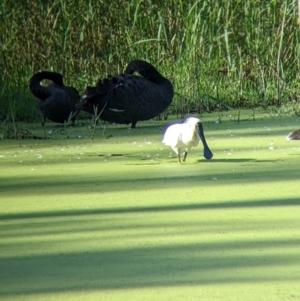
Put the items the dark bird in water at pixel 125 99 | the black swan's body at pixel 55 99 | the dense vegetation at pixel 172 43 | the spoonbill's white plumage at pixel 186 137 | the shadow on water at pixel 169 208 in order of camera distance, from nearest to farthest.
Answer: the shadow on water at pixel 169 208 < the spoonbill's white plumage at pixel 186 137 < the dark bird in water at pixel 125 99 < the black swan's body at pixel 55 99 < the dense vegetation at pixel 172 43

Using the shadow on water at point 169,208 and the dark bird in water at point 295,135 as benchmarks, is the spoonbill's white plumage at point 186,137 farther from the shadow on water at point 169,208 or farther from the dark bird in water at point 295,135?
the shadow on water at point 169,208

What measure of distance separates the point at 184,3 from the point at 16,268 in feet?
23.2

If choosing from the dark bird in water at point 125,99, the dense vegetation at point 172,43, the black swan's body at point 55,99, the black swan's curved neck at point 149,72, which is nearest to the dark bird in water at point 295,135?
the dark bird in water at point 125,99

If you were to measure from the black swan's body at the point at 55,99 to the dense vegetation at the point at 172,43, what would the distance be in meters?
0.66

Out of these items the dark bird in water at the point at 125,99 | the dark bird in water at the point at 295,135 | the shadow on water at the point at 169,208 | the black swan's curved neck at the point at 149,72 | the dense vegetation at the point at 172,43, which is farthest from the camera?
the dense vegetation at the point at 172,43

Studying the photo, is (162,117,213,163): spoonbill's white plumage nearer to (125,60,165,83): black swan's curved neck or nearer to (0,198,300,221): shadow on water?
(0,198,300,221): shadow on water

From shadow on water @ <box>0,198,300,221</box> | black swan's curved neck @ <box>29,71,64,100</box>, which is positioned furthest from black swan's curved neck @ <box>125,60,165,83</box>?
shadow on water @ <box>0,198,300,221</box>

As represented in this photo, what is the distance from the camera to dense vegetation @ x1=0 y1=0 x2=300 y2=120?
1002 centimetres

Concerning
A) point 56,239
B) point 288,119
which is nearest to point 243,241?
point 56,239

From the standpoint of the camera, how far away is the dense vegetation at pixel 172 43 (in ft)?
32.9

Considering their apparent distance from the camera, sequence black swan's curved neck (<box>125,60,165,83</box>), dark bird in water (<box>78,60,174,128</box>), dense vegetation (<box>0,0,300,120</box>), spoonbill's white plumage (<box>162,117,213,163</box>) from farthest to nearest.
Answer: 1. dense vegetation (<box>0,0,300,120</box>)
2. black swan's curved neck (<box>125,60,165,83</box>)
3. dark bird in water (<box>78,60,174,128</box>)
4. spoonbill's white plumage (<box>162,117,213,163</box>)

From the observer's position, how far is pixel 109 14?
34.3 feet

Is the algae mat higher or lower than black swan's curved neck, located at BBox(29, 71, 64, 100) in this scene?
lower

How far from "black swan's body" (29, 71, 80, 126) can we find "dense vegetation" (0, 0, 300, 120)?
25.8 inches
